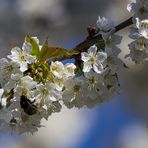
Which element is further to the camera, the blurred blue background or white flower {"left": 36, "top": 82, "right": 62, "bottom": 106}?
the blurred blue background

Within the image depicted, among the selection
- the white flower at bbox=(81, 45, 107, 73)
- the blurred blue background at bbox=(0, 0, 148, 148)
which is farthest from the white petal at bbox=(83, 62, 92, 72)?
the blurred blue background at bbox=(0, 0, 148, 148)

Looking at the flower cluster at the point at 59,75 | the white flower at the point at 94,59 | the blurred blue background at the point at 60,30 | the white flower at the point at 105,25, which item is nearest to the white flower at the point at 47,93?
the flower cluster at the point at 59,75

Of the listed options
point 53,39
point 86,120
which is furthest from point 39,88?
point 86,120

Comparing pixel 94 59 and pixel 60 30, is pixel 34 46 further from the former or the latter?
pixel 60 30

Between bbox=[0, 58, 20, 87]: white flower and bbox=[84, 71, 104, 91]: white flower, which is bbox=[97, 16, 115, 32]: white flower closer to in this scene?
bbox=[84, 71, 104, 91]: white flower

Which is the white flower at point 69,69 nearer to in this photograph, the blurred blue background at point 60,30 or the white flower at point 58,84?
the white flower at point 58,84

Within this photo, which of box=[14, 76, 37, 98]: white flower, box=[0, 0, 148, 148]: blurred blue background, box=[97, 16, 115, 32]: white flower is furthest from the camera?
box=[0, 0, 148, 148]: blurred blue background
